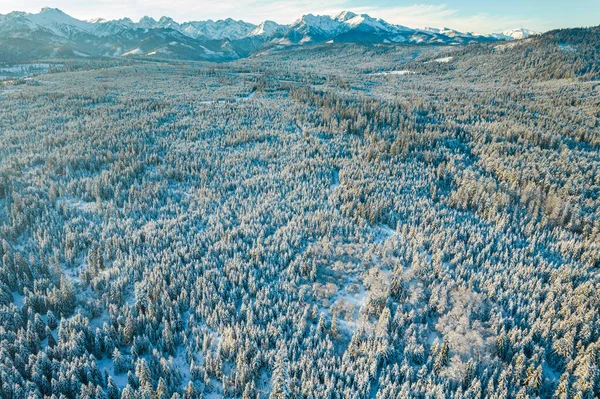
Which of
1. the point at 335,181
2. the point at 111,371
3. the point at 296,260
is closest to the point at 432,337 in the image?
the point at 296,260

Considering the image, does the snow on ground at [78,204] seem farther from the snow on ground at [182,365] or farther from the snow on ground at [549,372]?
the snow on ground at [549,372]

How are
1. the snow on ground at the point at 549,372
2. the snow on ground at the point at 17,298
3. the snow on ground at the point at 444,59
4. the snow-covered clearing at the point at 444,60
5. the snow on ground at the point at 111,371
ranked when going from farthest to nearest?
the snow on ground at the point at 444,59 < the snow-covered clearing at the point at 444,60 < the snow on ground at the point at 17,298 < the snow on ground at the point at 549,372 < the snow on ground at the point at 111,371

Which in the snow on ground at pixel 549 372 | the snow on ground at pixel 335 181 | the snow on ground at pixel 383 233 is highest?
the snow on ground at pixel 335 181

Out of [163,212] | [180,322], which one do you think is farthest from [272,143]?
[180,322]

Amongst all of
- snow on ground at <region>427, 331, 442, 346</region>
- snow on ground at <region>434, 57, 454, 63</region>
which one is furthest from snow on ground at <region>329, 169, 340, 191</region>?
snow on ground at <region>434, 57, 454, 63</region>

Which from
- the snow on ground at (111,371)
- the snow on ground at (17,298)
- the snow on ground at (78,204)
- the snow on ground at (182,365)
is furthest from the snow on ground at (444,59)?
the snow on ground at (17,298)

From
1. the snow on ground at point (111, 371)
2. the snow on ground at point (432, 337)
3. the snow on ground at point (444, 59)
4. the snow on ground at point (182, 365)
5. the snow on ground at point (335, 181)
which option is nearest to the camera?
the snow on ground at point (111, 371)

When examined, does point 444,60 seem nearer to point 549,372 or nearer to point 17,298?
point 549,372

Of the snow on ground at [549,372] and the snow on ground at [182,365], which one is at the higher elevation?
the snow on ground at [182,365]
